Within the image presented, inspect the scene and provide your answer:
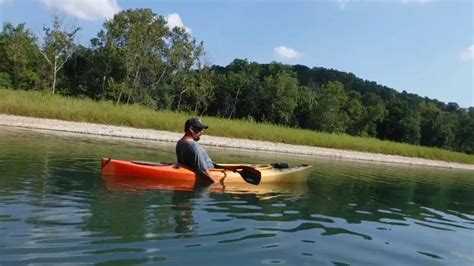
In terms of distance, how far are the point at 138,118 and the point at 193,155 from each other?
1909cm

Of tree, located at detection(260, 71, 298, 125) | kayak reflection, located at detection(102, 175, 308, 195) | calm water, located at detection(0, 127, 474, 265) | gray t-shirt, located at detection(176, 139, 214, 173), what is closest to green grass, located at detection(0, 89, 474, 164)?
calm water, located at detection(0, 127, 474, 265)

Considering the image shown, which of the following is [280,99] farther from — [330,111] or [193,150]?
[193,150]

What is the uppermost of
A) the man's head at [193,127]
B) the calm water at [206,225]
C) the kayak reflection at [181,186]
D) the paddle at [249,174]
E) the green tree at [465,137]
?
the green tree at [465,137]

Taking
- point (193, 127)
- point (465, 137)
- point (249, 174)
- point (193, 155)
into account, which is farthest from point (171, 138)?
point (465, 137)

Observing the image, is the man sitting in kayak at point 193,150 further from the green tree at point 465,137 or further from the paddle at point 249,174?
the green tree at point 465,137

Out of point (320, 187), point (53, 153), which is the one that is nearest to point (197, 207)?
point (320, 187)

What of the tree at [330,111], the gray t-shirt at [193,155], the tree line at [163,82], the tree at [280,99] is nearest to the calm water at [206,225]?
the gray t-shirt at [193,155]

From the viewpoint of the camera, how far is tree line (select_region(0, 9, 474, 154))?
46.9 m

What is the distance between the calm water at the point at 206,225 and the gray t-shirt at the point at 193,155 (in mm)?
656

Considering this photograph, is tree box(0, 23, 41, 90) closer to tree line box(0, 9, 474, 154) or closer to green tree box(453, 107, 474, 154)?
tree line box(0, 9, 474, 154)

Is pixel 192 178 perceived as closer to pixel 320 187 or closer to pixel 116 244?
pixel 320 187

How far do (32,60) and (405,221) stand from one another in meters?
46.9

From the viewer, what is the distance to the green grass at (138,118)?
25.8 meters

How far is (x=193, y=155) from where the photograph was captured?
9.90m
